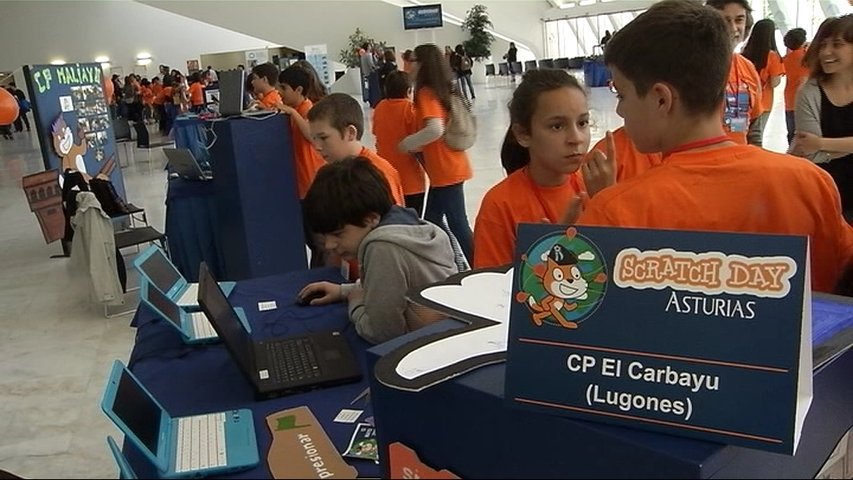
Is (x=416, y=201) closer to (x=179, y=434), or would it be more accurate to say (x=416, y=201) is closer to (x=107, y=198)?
(x=107, y=198)

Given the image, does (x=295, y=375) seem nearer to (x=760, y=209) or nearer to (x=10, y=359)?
(x=760, y=209)

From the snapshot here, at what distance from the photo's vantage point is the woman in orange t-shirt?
3.71 metres

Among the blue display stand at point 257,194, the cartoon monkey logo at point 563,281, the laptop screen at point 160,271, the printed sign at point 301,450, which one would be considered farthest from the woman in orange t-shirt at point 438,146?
the cartoon monkey logo at point 563,281

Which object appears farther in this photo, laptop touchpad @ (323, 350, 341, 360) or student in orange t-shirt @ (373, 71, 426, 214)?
student in orange t-shirt @ (373, 71, 426, 214)

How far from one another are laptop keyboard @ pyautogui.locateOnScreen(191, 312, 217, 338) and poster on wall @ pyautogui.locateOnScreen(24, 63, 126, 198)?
403 centimetres

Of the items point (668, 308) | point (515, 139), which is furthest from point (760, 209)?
point (515, 139)

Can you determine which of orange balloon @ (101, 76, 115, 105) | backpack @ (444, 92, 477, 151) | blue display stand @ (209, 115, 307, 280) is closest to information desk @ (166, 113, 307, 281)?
blue display stand @ (209, 115, 307, 280)

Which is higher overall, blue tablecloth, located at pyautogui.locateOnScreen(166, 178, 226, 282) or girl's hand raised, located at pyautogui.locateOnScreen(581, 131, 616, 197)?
girl's hand raised, located at pyautogui.locateOnScreen(581, 131, 616, 197)

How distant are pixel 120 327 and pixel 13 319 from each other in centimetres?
82

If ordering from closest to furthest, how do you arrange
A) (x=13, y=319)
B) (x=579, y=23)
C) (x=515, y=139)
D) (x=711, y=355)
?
(x=711, y=355)
(x=515, y=139)
(x=13, y=319)
(x=579, y=23)

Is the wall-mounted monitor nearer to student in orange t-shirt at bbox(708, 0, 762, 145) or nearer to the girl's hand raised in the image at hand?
student in orange t-shirt at bbox(708, 0, 762, 145)

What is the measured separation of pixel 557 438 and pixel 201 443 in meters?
0.81

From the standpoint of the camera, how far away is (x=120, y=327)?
402cm

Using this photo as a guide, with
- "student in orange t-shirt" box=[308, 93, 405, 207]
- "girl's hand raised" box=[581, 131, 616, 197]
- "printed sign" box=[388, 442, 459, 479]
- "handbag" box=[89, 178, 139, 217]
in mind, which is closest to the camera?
"printed sign" box=[388, 442, 459, 479]
